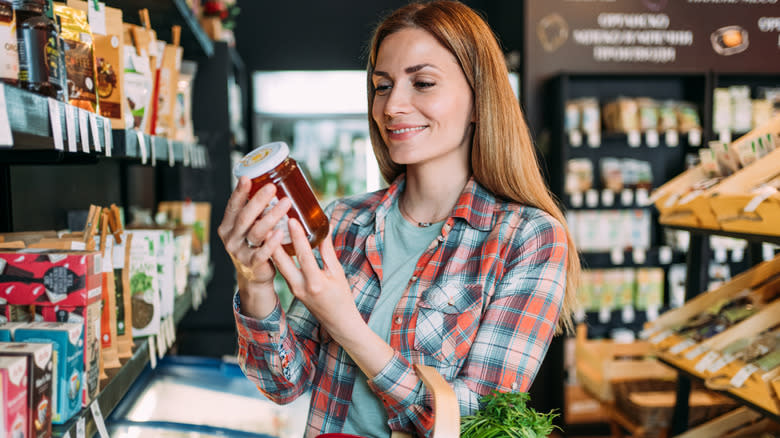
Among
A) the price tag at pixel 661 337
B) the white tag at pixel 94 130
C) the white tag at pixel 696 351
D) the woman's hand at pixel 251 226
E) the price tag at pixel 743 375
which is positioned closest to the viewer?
the woman's hand at pixel 251 226

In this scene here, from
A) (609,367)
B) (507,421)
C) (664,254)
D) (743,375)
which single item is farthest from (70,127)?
(664,254)

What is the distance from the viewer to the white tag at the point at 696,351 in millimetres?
2152

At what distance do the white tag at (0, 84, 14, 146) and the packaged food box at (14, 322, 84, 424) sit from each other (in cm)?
39

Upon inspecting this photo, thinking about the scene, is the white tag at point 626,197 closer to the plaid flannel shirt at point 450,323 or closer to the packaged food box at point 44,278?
the plaid flannel shirt at point 450,323

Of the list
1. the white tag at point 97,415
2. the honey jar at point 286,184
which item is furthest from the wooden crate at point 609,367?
the white tag at point 97,415

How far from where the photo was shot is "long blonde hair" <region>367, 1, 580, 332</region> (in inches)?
57.8

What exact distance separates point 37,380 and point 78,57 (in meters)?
0.70

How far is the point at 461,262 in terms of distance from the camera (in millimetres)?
1392

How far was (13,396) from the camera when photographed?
2.76 feet

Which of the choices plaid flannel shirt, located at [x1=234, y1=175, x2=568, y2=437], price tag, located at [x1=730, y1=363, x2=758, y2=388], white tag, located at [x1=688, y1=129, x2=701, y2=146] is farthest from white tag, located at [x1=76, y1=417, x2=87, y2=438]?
white tag, located at [x1=688, y1=129, x2=701, y2=146]

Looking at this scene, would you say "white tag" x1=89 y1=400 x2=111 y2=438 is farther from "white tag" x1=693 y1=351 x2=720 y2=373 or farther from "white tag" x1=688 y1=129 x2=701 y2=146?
"white tag" x1=688 y1=129 x2=701 y2=146

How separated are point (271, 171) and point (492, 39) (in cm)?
72

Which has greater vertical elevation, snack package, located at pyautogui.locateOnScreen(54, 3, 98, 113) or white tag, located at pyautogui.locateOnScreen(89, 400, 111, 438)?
snack package, located at pyautogui.locateOnScreen(54, 3, 98, 113)

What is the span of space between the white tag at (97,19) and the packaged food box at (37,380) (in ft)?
2.84
